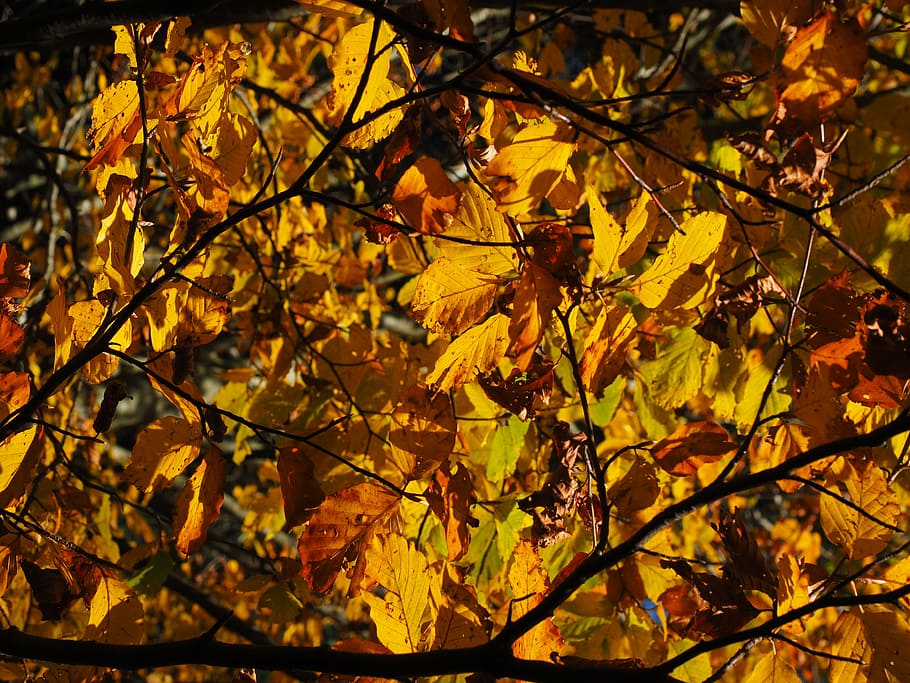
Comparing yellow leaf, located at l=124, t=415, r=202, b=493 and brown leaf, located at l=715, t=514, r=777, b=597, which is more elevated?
yellow leaf, located at l=124, t=415, r=202, b=493

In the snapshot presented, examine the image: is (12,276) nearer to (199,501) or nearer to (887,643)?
(199,501)

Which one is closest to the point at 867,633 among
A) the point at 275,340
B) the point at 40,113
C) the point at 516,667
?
the point at 516,667

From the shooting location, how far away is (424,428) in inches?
40.0

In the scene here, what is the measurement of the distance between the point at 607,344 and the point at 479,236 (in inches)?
8.6

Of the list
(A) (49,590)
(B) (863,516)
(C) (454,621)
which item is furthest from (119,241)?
(B) (863,516)

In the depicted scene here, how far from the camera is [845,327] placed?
982mm

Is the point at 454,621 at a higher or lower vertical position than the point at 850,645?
higher

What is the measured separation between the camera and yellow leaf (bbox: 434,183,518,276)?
912 mm

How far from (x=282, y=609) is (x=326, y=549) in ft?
1.89

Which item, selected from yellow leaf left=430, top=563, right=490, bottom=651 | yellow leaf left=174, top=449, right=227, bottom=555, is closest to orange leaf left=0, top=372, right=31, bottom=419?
yellow leaf left=174, top=449, right=227, bottom=555

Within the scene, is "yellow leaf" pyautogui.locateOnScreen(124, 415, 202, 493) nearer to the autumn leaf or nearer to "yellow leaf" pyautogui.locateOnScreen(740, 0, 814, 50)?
the autumn leaf

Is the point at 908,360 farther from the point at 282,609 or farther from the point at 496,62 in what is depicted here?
the point at 282,609

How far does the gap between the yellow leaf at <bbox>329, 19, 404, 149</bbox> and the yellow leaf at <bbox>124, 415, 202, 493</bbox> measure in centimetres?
47

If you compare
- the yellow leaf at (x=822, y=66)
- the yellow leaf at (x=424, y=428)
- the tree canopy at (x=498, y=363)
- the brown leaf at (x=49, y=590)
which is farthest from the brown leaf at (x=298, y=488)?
the yellow leaf at (x=822, y=66)
